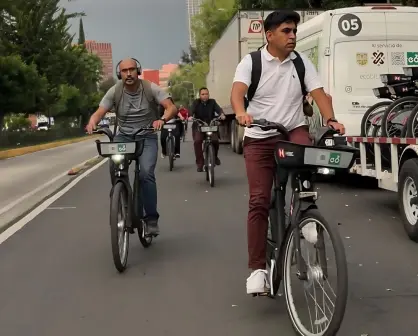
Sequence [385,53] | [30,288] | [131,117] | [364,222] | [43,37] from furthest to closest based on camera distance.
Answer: [43,37] < [385,53] < [364,222] < [131,117] < [30,288]

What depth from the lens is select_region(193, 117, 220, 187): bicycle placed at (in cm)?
1207

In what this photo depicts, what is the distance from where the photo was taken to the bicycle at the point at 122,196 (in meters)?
5.88

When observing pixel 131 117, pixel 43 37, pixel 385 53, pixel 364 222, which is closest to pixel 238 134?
pixel 385 53

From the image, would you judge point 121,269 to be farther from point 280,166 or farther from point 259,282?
point 280,166

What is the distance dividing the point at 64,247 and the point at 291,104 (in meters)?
3.53

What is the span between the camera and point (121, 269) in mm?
5977

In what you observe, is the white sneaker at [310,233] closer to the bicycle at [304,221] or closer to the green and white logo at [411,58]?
the bicycle at [304,221]

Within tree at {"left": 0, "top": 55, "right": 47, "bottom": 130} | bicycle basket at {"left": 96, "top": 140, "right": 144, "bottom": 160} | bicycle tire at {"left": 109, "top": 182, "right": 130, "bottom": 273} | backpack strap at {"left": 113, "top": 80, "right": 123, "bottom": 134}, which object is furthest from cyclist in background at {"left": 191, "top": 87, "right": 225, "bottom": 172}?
tree at {"left": 0, "top": 55, "right": 47, "bottom": 130}

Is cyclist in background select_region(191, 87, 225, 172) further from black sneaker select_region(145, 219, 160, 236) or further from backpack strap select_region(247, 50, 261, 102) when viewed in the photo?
backpack strap select_region(247, 50, 261, 102)

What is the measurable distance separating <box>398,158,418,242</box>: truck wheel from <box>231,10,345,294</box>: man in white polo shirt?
2740mm

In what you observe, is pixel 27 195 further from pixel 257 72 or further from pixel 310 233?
pixel 310 233

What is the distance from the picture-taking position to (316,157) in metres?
4.04

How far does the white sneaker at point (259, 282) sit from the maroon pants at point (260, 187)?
0.20 ft

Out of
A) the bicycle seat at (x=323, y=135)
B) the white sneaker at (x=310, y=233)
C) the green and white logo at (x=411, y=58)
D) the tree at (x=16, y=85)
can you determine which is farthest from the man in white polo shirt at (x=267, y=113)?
the tree at (x=16, y=85)
